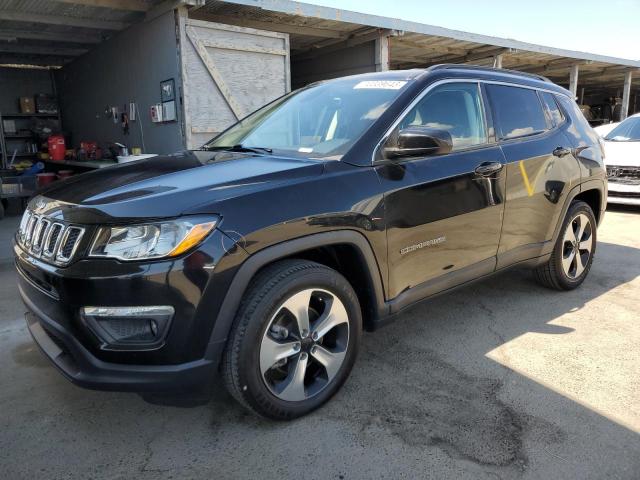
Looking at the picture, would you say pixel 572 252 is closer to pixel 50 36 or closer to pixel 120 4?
pixel 120 4

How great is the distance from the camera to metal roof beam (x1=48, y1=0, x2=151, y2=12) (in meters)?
7.47

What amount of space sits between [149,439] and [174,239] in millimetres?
1060

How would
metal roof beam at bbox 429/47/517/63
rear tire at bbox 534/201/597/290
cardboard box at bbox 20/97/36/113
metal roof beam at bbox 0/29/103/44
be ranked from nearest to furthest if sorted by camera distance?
rear tire at bbox 534/201/597/290, metal roof beam at bbox 0/29/103/44, metal roof beam at bbox 429/47/517/63, cardboard box at bbox 20/97/36/113

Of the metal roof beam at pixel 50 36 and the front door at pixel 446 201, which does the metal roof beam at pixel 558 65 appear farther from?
the front door at pixel 446 201

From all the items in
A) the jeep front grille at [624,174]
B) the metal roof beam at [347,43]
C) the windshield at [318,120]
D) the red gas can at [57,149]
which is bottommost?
the jeep front grille at [624,174]

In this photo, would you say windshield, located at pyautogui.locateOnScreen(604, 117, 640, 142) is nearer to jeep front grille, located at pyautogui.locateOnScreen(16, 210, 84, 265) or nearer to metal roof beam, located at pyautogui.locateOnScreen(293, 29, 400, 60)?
metal roof beam, located at pyautogui.locateOnScreen(293, 29, 400, 60)

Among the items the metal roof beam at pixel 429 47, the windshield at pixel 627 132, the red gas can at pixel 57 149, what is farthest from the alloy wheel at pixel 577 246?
the red gas can at pixel 57 149

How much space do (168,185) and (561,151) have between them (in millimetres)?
3138

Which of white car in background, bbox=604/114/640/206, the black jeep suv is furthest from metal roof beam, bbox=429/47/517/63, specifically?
the black jeep suv

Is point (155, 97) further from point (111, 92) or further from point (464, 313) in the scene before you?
point (464, 313)

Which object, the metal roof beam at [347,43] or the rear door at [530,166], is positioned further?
the metal roof beam at [347,43]

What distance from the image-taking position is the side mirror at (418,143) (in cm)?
269

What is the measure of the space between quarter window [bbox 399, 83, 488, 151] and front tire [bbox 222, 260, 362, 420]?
119 cm

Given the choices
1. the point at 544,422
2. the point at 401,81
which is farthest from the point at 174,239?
the point at 544,422
